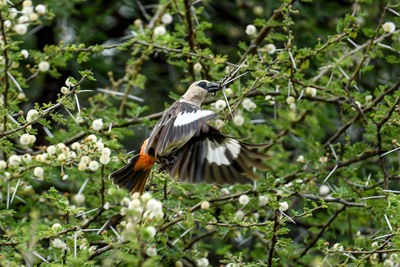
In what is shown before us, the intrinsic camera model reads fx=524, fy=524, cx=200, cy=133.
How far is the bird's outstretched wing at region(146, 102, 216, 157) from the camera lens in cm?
262

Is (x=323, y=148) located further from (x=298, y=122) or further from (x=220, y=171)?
(x=220, y=171)

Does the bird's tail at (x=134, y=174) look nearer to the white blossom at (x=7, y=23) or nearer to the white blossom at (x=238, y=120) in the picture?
the white blossom at (x=238, y=120)

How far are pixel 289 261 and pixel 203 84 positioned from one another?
53.2 inches

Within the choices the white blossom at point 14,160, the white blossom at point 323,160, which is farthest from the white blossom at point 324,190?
the white blossom at point 14,160

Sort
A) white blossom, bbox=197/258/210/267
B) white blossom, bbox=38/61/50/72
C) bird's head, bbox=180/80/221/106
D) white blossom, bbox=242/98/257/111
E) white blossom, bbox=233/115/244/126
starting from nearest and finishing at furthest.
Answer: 1. bird's head, bbox=180/80/221/106
2. white blossom, bbox=197/258/210/267
3. white blossom, bbox=38/61/50/72
4. white blossom, bbox=242/98/257/111
5. white blossom, bbox=233/115/244/126

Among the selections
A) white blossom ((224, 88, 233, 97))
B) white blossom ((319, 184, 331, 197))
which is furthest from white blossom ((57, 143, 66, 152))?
white blossom ((319, 184, 331, 197))

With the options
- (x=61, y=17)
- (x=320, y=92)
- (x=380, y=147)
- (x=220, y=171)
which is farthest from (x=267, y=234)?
(x=61, y=17)

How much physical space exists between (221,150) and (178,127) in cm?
32

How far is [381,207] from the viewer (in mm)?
3197

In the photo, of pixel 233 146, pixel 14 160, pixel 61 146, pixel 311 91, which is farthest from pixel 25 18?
pixel 311 91

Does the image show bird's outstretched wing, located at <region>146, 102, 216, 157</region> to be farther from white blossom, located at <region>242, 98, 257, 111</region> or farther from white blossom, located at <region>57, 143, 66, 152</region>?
white blossom, located at <region>242, 98, 257, 111</region>

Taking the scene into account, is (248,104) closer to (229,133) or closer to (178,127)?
(229,133)

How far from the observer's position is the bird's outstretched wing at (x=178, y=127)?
2619 mm

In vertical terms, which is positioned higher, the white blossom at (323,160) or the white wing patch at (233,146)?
the white wing patch at (233,146)
